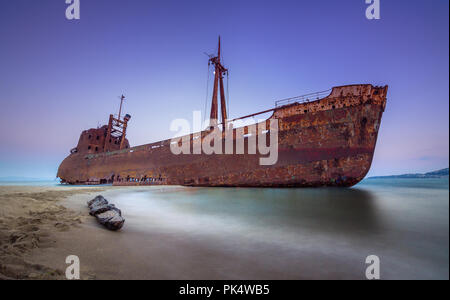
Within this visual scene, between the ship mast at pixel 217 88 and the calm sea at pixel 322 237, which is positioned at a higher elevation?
the ship mast at pixel 217 88

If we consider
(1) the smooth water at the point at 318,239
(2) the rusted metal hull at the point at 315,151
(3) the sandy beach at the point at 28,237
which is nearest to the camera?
(3) the sandy beach at the point at 28,237

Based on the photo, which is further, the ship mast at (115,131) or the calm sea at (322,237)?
the ship mast at (115,131)

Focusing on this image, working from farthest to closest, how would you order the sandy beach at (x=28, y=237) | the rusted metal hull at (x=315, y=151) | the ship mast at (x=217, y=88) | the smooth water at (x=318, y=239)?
the ship mast at (x=217, y=88) < the rusted metal hull at (x=315, y=151) < the smooth water at (x=318, y=239) < the sandy beach at (x=28, y=237)

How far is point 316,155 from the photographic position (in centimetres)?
699

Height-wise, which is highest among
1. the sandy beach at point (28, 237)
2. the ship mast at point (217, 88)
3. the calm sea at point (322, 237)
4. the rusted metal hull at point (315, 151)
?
the ship mast at point (217, 88)

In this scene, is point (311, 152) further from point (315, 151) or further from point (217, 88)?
point (217, 88)

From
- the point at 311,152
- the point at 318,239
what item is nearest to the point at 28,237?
the point at 318,239

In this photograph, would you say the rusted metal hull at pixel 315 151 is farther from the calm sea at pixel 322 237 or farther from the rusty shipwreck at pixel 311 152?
the calm sea at pixel 322 237

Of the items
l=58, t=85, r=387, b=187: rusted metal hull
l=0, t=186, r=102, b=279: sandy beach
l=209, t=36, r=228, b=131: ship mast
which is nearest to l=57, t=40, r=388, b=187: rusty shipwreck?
l=58, t=85, r=387, b=187: rusted metal hull

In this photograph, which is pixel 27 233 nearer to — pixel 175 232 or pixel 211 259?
pixel 175 232

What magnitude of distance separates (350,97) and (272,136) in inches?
129

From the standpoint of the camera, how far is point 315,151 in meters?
7.04

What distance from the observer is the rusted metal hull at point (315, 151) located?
258 inches

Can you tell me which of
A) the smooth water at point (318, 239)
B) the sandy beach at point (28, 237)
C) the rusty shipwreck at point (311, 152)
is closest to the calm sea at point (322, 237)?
the smooth water at point (318, 239)
